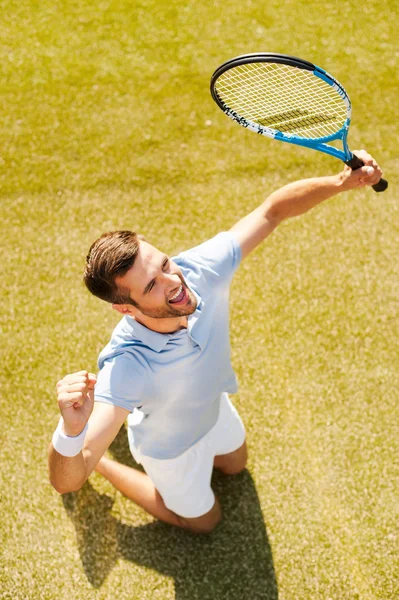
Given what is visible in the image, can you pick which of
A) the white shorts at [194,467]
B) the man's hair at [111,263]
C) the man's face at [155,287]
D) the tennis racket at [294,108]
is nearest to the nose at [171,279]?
the man's face at [155,287]

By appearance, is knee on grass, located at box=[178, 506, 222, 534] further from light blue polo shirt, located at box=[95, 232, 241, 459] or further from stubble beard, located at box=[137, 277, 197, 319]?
stubble beard, located at box=[137, 277, 197, 319]

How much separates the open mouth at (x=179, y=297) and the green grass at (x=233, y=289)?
1695mm

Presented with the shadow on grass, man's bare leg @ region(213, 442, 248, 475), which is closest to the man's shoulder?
man's bare leg @ region(213, 442, 248, 475)

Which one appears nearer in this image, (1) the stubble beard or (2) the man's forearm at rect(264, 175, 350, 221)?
(1) the stubble beard

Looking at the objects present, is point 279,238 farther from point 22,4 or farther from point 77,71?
point 22,4

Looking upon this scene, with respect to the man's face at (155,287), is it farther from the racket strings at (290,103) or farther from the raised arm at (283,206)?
the racket strings at (290,103)

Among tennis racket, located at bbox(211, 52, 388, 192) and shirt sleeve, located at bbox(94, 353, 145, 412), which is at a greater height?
tennis racket, located at bbox(211, 52, 388, 192)

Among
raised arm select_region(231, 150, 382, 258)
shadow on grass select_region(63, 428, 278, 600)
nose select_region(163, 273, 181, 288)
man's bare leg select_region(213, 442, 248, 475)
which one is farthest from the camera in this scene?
man's bare leg select_region(213, 442, 248, 475)

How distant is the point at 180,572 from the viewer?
13.2ft

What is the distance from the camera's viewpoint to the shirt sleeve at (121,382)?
2.99m

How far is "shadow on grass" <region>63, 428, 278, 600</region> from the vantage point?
398 centimetres

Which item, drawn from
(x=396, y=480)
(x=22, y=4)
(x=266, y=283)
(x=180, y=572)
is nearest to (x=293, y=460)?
(x=396, y=480)

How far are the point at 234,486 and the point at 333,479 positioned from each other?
2.16 ft

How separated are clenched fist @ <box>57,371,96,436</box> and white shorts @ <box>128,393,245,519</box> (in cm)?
97
